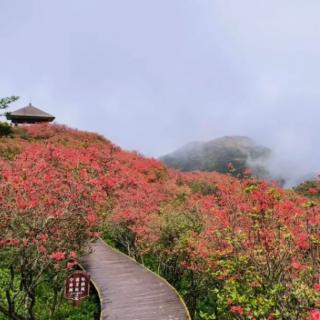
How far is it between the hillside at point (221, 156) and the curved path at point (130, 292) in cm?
6258

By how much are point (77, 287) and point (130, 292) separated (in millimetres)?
1690

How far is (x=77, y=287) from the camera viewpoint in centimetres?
1362

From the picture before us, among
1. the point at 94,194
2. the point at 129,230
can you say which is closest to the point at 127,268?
the point at 129,230

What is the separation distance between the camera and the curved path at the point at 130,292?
1206 centimetres

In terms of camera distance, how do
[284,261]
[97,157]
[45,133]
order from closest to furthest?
[284,261]
[97,157]
[45,133]

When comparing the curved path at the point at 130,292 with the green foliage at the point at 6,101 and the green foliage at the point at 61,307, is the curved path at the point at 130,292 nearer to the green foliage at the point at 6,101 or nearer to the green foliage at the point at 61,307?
the green foliage at the point at 61,307

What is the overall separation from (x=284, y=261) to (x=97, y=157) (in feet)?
71.2

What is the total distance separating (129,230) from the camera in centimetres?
1891

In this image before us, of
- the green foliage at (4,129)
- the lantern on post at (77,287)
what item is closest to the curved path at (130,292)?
the lantern on post at (77,287)

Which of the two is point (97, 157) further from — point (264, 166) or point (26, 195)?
point (264, 166)

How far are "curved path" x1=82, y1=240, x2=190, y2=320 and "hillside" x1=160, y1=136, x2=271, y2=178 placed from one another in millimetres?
62582

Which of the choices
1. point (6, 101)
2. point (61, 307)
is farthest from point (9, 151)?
point (61, 307)

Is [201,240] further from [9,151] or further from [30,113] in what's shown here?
[30,113]

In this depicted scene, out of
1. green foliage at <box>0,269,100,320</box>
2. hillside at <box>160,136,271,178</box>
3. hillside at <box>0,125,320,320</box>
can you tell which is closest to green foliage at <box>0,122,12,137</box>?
hillside at <box>0,125,320,320</box>
